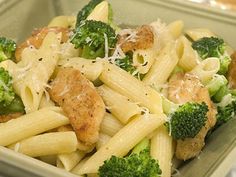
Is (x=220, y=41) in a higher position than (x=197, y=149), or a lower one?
higher

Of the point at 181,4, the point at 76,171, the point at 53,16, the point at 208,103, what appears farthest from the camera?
the point at 53,16

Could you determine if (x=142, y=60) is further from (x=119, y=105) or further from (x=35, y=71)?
(x=35, y=71)

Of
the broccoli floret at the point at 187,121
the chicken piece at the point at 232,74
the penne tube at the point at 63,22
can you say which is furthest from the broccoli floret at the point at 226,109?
the penne tube at the point at 63,22

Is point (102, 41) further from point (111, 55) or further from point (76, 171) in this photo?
point (76, 171)

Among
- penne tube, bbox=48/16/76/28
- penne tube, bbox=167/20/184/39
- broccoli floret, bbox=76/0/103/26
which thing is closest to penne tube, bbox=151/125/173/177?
penne tube, bbox=167/20/184/39

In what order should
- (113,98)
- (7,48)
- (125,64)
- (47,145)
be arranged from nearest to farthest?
(47,145) < (113,98) < (125,64) < (7,48)

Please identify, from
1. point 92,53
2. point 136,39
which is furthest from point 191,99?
point 92,53

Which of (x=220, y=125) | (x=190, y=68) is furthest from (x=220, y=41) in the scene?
(x=220, y=125)
